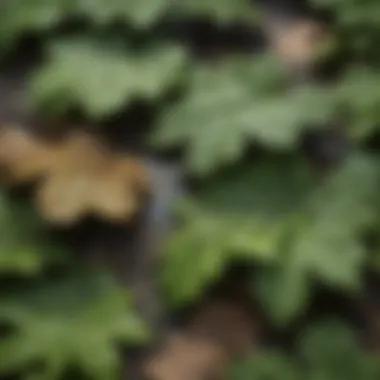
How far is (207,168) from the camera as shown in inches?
43.4

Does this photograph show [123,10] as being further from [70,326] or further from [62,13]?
[70,326]

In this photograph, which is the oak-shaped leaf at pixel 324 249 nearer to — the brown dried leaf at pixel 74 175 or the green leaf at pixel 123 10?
the brown dried leaf at pixel 74 175

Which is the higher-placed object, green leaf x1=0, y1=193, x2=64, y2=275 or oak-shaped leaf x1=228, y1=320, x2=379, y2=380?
green leaf x1=0, y1=193, x2=64, y2=275

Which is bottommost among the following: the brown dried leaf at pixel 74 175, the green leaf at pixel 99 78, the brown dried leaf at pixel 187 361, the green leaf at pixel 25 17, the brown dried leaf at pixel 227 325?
the brown dried leaf at pixel 187 361

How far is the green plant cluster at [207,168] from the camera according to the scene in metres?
0.98

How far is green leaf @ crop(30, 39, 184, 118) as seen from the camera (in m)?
1.17

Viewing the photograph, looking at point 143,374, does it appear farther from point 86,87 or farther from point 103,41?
point 103,41

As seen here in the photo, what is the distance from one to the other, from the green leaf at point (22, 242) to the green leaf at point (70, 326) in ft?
0.11

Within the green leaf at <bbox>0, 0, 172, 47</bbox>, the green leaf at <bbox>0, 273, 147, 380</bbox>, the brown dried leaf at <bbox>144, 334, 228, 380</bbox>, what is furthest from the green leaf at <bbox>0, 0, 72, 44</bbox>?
the brown dried leaf at <bbox>144, 334, 228, 380</bbox>

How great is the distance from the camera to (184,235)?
1.03 metres

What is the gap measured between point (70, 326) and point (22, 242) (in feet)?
0.49

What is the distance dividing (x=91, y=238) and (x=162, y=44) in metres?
0.37

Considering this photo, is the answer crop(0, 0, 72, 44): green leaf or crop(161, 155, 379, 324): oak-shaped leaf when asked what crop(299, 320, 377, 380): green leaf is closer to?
crop(161, 155, 379, 324): oak-shaped leaf

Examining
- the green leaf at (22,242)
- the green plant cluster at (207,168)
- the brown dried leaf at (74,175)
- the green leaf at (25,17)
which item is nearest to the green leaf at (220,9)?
the green plant cluster at (207,168)
